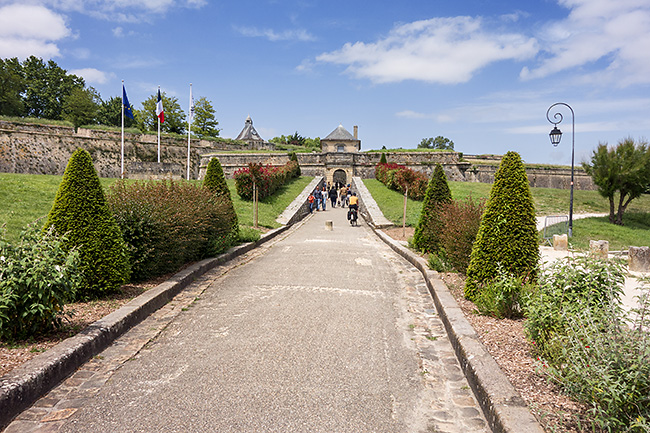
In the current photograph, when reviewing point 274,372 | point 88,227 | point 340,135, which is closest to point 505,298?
point 274,372

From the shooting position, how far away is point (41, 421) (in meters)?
2.88

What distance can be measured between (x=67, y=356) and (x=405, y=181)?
26.4 meters

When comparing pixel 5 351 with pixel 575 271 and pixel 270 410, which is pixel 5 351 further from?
pixel 575 271

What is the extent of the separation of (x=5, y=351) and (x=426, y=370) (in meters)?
3.82

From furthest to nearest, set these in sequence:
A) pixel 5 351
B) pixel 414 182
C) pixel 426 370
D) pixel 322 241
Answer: pixel 414 182 → pixel 322 241 → pixel 426 370 → pixel 5 351

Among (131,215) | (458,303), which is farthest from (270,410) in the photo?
(131,215)

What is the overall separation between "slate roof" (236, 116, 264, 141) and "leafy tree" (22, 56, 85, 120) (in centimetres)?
2259

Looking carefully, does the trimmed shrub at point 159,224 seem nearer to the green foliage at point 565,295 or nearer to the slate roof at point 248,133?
the green foliage at point 565,295

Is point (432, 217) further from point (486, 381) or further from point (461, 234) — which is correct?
point (486, 381)

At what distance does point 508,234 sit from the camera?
5754mm

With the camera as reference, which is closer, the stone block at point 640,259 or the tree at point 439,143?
the stone block at point 640,259

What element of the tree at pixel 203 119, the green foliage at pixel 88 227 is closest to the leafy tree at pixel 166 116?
the tree at pixel 203 119

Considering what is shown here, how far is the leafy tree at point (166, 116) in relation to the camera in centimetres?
5534

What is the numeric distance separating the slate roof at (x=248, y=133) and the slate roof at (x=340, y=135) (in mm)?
10921
